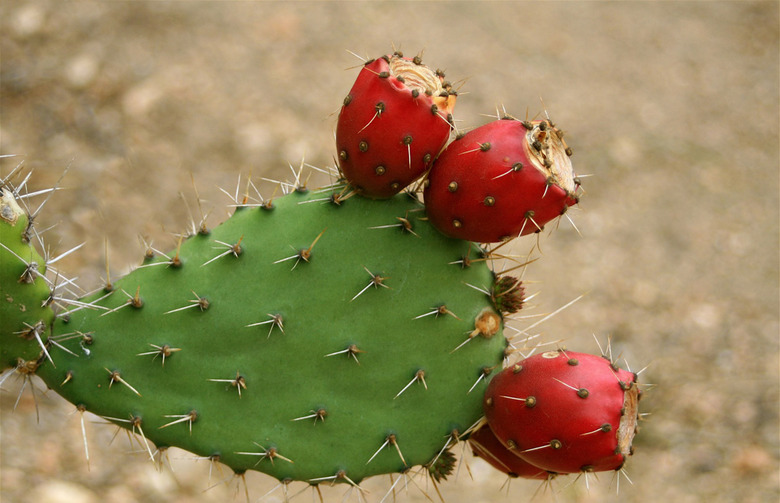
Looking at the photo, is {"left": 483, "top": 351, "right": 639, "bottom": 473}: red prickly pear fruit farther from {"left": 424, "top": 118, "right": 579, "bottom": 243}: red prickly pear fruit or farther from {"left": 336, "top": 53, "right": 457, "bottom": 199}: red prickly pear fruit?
{"left": 336, "top": 53, "right": 457, "bottom": 199}: red prickly pear fruit

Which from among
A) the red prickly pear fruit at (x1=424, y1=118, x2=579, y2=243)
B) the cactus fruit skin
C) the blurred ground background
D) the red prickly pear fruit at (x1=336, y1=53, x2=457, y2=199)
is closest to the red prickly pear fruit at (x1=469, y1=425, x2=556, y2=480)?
the red prickly pear fruit at (x1=424, y1=118, x2=579, y2=243)

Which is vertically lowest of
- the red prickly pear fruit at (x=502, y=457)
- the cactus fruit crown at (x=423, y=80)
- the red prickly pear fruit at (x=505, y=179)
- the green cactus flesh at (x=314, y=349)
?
the red prickly pear fruit at (x=502, y=457)

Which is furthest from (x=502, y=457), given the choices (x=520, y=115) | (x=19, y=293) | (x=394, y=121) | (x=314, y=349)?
(x=520, y=115)

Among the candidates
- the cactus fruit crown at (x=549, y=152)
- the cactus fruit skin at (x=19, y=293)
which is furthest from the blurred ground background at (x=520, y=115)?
the cactus fruit crown at (x=549, y=152)

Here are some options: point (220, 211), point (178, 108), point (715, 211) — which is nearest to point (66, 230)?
point (220, 211)

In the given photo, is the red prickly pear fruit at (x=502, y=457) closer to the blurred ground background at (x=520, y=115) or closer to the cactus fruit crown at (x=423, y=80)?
the cactus fruit crown at (x=423, y=80)

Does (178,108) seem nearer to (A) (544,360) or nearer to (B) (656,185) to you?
(B) (656,185)

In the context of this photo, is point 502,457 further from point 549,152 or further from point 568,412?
point 549,152
